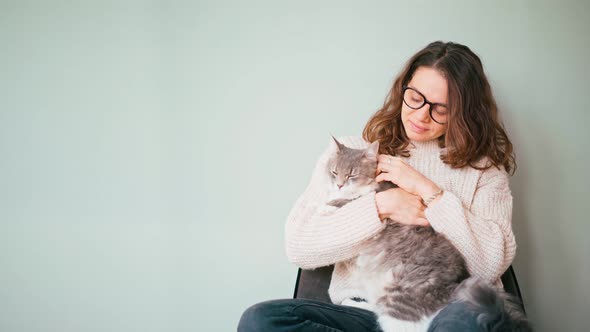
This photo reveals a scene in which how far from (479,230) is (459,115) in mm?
422

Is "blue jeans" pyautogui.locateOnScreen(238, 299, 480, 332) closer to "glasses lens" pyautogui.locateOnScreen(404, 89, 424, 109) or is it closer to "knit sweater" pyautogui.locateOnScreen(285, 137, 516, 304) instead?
"knit sweater" pyautogui.locateOnScreen(285, 137, 516, 304)

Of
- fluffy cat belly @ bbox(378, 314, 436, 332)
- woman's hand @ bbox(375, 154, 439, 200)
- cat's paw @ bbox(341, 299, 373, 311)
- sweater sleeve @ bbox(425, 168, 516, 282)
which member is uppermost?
woman's hand @ bbox(375, 154, 439, 200)

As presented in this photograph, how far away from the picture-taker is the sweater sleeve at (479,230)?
1.36m

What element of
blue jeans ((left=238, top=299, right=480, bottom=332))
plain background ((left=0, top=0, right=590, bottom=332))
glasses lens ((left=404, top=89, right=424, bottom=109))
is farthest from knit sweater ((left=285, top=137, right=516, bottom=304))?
plain background ((left=0, top=0, right=590, bottom=332))

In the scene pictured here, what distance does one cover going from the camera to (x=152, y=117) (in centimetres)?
189

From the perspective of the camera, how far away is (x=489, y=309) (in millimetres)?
1099

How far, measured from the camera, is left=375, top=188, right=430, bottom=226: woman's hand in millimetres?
1405

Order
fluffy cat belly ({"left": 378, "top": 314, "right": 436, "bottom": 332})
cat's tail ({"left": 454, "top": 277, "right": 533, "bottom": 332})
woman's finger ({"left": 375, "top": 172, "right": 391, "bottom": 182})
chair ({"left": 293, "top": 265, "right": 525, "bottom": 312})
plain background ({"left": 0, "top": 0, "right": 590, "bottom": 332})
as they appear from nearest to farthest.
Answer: cat's tail ({"left": 454, "top": 277, "right": 533, "bottom": 332})
fluffy cat belly ({"left": 378, "top": 314, "right": 436, "bottom": 332})
woman's finger ({"left": 375, "top": 172, "right": 391, "bottom": 182})
chair ({"left": 293, "top": 265, "right": 525, "bottom": 312})
plain background ({"left": 0, "top": 0, "right": 590, "bottom": 332})

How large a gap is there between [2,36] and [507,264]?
230cm

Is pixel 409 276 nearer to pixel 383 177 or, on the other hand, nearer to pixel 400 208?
pixel 400 208

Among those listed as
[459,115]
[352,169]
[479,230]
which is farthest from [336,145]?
[479,230]

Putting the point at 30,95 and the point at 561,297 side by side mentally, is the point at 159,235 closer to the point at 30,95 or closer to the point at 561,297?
the point at 30,95

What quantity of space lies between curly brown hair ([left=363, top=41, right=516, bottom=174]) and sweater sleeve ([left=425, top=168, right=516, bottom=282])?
7.6 inches

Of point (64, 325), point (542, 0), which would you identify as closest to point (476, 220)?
point (542, 0)
